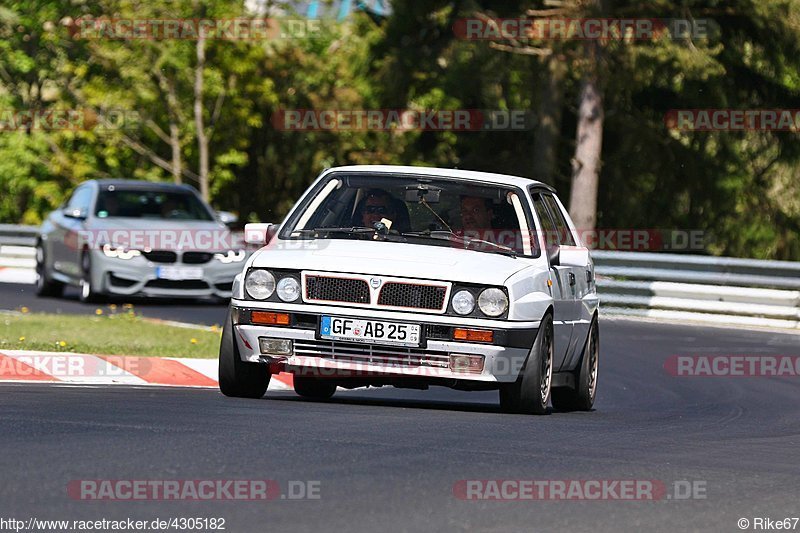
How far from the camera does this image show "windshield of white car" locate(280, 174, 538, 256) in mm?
11195

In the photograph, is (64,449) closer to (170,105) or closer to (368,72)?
(368,72)

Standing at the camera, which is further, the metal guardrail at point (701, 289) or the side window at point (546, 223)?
the metal guardrail at point (701, 289)

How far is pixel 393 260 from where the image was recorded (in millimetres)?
10570

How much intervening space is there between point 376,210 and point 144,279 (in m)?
10.8

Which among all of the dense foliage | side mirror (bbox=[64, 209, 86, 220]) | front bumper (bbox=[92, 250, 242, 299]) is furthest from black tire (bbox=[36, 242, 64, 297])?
the dense foliage

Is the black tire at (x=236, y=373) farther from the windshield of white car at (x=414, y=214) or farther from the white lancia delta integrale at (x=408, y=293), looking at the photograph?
the windshield of white car at (x=414, y=214)

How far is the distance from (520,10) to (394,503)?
99.3ft

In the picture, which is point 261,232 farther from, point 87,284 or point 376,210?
point 87,284

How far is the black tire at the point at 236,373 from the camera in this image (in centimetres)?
1085

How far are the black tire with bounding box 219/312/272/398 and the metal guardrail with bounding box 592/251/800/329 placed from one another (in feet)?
46.0

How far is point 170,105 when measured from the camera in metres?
47.0


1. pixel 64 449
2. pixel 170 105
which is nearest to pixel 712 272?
pixel 64 449

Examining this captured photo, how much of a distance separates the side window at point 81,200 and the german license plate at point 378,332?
13099 millimetres

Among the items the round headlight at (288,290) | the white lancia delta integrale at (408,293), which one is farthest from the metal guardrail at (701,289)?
the round headlight at (288,290)
